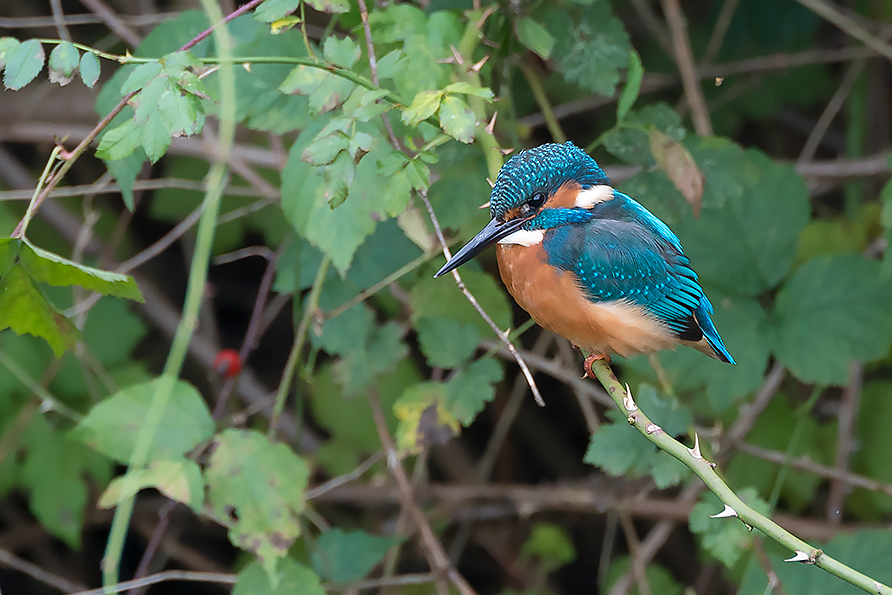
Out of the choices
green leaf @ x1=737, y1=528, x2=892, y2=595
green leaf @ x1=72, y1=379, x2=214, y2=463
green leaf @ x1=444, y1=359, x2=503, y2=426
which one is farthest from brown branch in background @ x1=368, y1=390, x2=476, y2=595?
green leaf @ x1=737, y1=528, x2=892, y2=595

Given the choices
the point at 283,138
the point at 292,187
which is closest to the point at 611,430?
the point at 292,187

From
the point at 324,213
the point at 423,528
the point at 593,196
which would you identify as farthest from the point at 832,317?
the point at 324,213

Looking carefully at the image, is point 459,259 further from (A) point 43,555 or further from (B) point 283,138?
(A) point 43,555

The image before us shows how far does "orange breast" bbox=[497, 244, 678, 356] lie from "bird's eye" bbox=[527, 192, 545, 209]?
9 centimetres

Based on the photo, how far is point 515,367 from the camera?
2.99 metres

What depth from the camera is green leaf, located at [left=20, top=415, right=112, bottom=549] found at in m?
2.35

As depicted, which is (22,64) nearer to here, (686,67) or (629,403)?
(629,403)

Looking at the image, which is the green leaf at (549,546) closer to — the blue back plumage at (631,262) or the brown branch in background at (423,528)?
the brown branch in background at (423,528)

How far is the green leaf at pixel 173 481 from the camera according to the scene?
162 centimetres

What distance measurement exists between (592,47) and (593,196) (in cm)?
40

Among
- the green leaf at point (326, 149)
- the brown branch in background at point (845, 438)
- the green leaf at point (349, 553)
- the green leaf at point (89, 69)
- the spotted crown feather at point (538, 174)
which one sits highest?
the green leaf at point (89, 69)

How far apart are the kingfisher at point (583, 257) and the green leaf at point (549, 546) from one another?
1413 millimetres

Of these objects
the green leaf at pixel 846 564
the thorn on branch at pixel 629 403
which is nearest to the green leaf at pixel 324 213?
the thorn on branch at pixel 629 403

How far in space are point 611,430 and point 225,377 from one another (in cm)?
111
